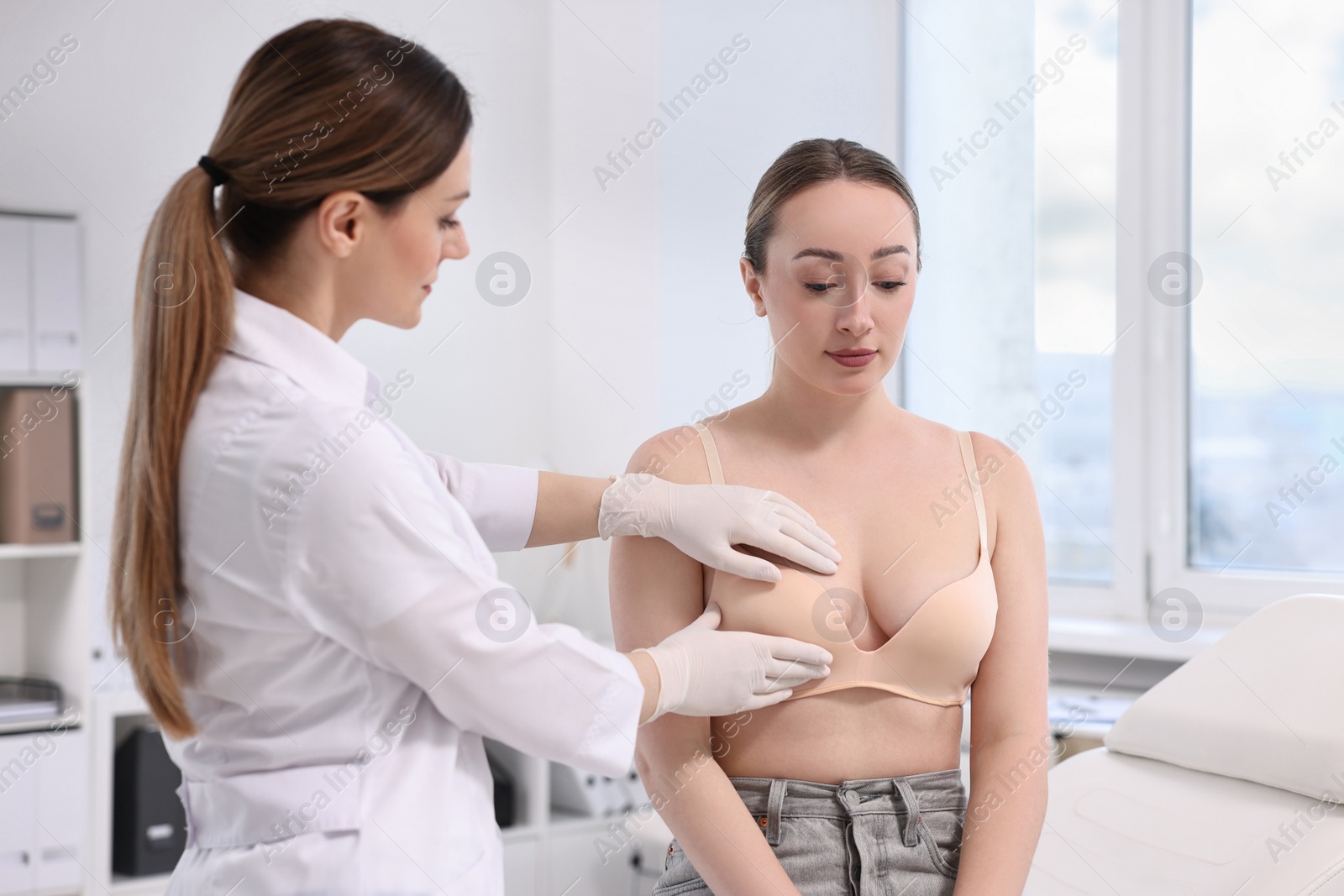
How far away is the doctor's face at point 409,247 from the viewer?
0.88 m

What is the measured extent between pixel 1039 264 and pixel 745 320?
766 mm

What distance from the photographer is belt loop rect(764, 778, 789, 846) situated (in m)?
1.10

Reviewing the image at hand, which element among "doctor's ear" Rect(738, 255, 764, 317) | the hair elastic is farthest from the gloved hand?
the hair elastic

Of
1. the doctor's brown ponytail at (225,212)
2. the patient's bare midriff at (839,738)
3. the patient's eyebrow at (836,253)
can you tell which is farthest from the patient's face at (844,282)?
the doctor's brown ponytail at (225,212)

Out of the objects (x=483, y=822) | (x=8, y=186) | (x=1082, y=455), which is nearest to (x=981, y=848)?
(x=483, y=822)

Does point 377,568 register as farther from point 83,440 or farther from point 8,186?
point 8,186

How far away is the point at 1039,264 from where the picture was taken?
9.25 feet

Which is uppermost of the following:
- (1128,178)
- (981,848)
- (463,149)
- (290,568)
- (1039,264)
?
(1128,178)

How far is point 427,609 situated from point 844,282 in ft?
2.04

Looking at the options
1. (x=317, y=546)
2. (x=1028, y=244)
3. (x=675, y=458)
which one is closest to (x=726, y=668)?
(x=675, y=458)

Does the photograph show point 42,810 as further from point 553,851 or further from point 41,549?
point 553,851

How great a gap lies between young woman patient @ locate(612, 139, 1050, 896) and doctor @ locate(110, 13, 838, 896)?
29cm

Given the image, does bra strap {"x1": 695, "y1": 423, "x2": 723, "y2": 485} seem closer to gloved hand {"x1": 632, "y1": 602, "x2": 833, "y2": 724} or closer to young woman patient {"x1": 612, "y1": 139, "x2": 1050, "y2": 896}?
young woman patient {"x1": 612, "y1": 139, "x2": 1050, "y2": 896}

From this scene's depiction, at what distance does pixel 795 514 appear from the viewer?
117 cm
